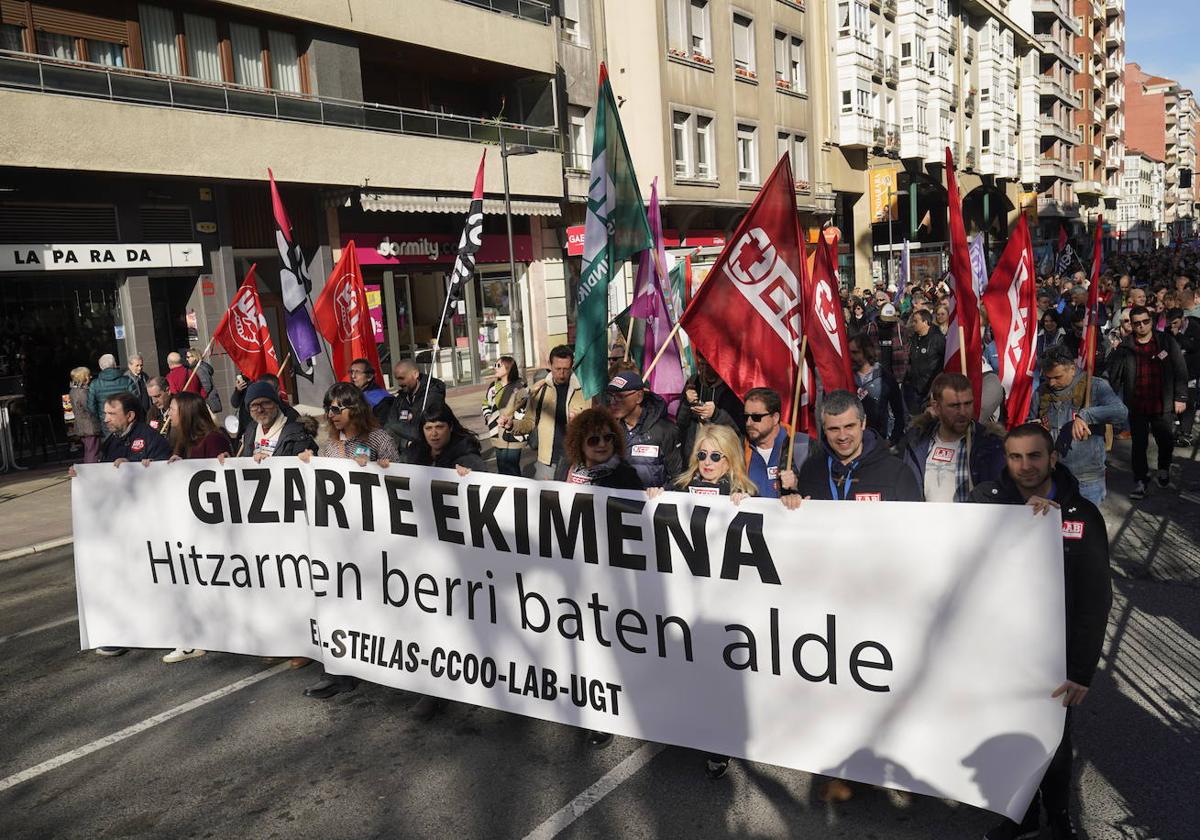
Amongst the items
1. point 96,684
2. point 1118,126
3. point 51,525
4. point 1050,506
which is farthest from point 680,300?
point 1118,126

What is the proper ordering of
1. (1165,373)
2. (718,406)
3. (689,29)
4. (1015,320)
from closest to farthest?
1. (1015,320)
2. (718,406)
3. (1165,373)
4. (689,29)

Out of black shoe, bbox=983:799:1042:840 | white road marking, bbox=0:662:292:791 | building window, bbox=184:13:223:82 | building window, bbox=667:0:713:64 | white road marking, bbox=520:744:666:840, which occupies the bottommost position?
white road marking, bbox=520:744:666:840

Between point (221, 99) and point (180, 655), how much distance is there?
12.7 meters

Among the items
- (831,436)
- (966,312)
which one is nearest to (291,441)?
(831,436)

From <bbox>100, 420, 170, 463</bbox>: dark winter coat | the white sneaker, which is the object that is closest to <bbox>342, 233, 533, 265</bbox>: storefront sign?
<bbox>100, 420, 170, 463</bbox>: dark winter coat

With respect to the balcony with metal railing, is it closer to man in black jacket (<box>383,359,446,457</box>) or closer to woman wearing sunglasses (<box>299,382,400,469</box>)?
man in black jacket (<box>383,359,446,457</box>)

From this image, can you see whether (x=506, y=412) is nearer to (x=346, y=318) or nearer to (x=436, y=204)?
(x=346, y=318)

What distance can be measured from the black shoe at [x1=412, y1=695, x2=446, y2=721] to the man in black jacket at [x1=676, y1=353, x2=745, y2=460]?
9.95ft

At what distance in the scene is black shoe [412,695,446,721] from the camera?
4.97 meters

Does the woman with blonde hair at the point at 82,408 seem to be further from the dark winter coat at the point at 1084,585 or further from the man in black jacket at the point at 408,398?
the dark winter coat at the point at 1084,585

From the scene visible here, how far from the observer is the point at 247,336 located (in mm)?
10039

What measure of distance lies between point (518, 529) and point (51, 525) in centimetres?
815

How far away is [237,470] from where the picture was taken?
558 centimetres

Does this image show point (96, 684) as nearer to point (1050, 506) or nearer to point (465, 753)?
point (465, 753)
